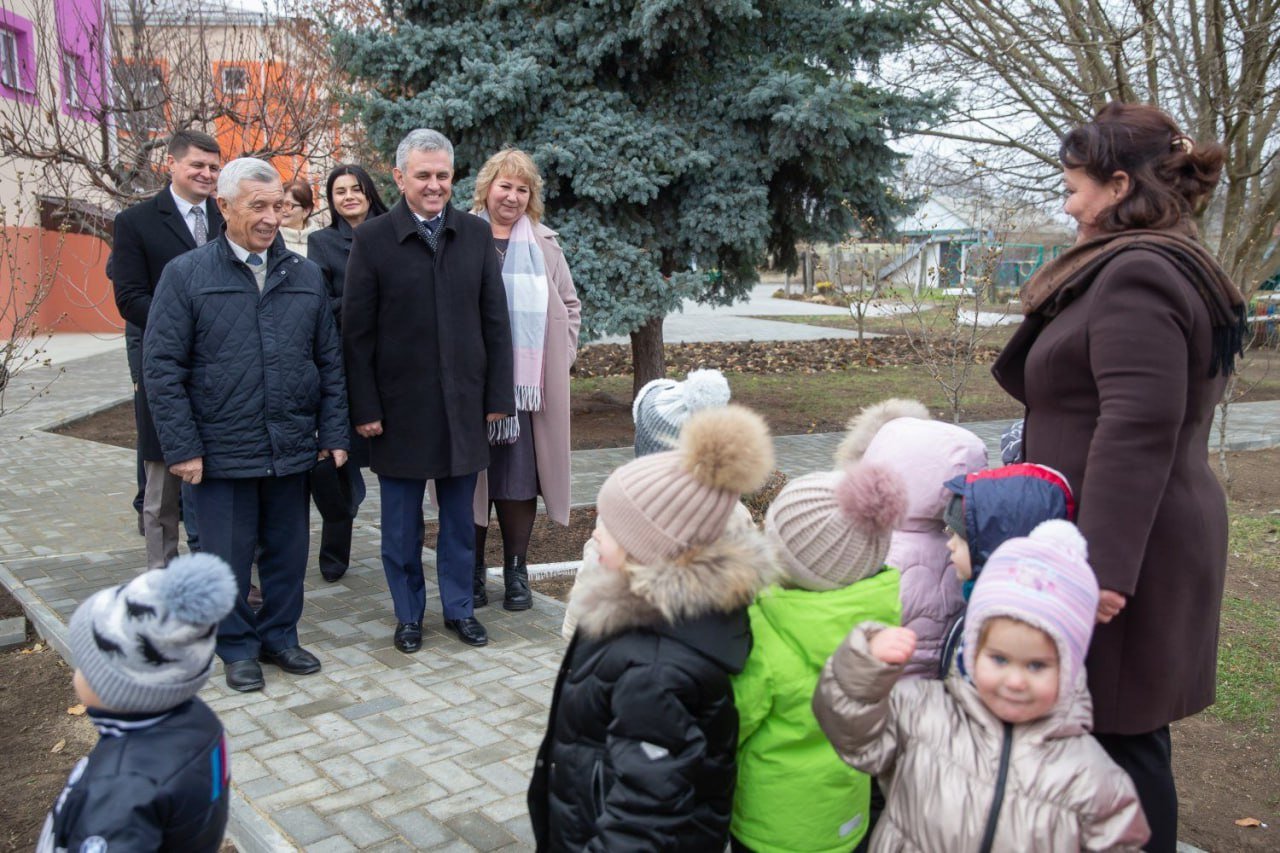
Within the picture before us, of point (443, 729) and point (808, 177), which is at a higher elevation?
point (808, 177)

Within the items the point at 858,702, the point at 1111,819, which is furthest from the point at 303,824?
the point at 1111,819


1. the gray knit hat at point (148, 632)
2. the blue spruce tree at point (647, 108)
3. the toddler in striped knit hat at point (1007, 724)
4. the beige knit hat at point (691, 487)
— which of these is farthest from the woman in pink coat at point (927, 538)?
the blue spruce tree at point (647, 108)

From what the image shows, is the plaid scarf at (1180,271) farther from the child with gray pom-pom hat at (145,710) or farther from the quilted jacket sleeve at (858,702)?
the child with gray pom-pom hat at (145,710)

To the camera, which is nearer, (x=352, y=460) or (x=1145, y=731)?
(x=1145, y=731)

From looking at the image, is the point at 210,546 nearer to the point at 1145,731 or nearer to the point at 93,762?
the point at 93,762

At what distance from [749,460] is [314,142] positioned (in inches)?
378

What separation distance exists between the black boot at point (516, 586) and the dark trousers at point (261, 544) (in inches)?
45.0

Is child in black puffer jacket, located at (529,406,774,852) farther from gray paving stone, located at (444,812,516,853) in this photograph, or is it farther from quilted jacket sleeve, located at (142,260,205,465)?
quilted jacket sleeve, located at (142,260,205,465)

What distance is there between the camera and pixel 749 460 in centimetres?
218

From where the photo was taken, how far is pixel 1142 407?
7.48 ft

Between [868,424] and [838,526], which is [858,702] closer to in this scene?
[838,526]

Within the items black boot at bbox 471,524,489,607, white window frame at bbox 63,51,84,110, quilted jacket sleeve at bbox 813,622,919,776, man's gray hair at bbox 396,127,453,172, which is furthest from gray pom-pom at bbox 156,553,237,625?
white window frame at bbox 63,51,84,110

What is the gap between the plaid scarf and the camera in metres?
2.37

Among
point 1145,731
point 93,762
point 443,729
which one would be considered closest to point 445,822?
point 443,729
